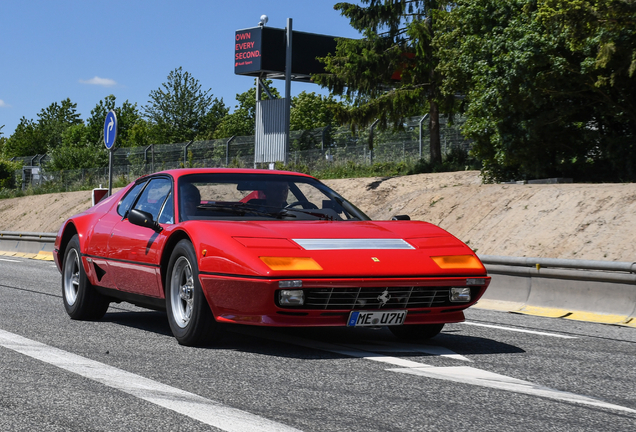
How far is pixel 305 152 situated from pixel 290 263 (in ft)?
107

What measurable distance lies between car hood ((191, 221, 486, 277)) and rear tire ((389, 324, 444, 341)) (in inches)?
28.2

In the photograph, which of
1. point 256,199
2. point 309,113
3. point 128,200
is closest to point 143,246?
point 256,199

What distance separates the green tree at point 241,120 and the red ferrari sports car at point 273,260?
3277 inches

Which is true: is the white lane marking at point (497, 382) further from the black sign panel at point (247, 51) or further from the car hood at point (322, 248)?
the black sign panel at point (247, 51)

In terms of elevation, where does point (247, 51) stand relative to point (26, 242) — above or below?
above

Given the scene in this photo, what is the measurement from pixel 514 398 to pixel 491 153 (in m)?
19.8

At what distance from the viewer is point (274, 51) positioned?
37.7m

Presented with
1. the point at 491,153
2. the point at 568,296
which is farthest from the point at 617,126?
the point at 568,296

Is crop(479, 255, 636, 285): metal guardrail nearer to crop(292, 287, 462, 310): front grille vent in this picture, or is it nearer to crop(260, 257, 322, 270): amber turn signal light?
crop(292, 287, 462, 310): front grille vent

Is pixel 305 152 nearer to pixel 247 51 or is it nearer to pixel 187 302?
pixel 247 51

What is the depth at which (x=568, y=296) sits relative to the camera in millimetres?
9539

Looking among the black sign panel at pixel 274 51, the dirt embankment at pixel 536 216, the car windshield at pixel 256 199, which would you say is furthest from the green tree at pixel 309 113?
the car windshield at pixel 256 199

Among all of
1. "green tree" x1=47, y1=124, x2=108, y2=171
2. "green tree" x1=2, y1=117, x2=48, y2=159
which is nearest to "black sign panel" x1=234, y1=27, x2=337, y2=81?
"green tree" x1=47, y1=124, x2=108, y2=171

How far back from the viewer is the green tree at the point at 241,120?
315ft
